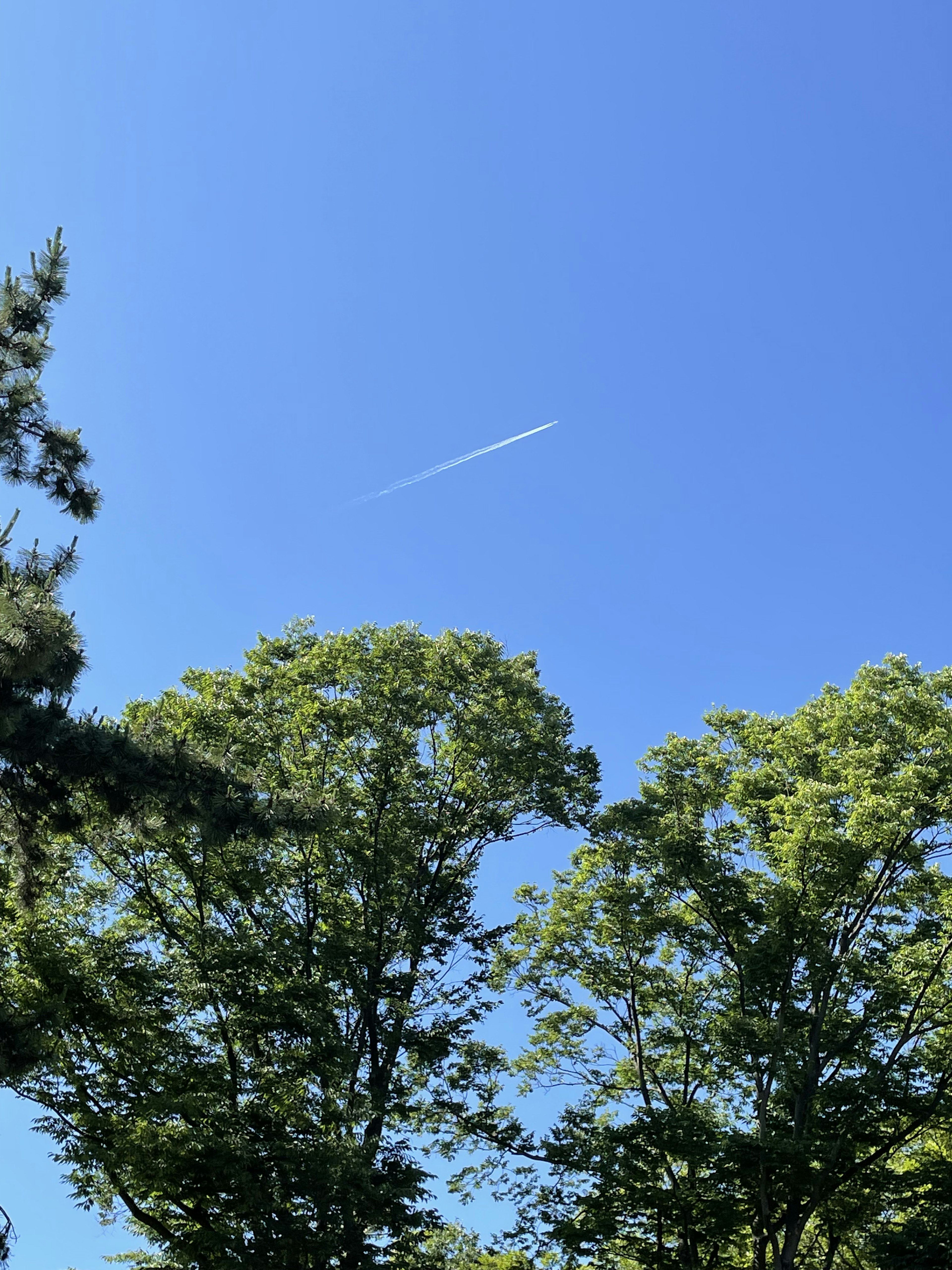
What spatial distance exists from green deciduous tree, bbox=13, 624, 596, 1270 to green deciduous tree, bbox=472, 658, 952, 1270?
84.2 inches

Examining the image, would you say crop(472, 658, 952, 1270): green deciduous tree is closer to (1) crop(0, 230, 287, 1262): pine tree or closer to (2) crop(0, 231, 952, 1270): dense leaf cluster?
(2) crop(0, 231, 952, 1270): dense leaf cluster

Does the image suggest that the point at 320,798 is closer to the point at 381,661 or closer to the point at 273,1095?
the point at 273,1095

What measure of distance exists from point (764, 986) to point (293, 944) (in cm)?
784

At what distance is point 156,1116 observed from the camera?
13.7 meters

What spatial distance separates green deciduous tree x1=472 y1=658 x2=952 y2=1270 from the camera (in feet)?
49.8

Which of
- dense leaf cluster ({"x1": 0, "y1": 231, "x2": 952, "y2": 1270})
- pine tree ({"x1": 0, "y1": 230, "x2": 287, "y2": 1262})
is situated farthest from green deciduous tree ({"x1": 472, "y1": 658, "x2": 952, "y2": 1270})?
pine tree ({"x1": 0, "y1": 230, "x2": 287, "y2": 1262})

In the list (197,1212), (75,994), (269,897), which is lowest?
(197,1212)

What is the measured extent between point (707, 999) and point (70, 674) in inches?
520

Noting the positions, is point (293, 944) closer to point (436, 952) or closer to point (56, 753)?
point (436, 952)

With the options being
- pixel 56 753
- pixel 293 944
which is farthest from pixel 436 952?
pixel 56 753

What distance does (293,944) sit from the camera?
16094 millimetres

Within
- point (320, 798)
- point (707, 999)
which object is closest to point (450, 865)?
point (707, 999)

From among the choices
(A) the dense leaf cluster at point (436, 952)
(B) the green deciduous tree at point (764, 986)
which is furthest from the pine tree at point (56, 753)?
(B) the green deciduous tree at point (764, 986)

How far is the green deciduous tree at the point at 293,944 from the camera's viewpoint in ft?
44.1
